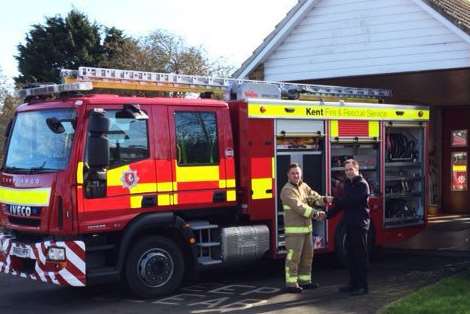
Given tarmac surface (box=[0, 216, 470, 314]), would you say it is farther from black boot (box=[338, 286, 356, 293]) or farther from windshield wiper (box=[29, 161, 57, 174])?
windshield wiper (box=[29, 161, 57, 174])

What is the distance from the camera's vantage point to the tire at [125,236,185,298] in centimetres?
829

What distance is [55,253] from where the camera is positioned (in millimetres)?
7801

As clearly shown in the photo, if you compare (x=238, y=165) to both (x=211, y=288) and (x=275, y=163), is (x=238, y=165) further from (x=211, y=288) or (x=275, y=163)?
(x=211, y=288)

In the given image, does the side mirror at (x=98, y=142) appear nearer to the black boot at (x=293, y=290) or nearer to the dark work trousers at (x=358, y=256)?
the black boot at (x=293, y=290)

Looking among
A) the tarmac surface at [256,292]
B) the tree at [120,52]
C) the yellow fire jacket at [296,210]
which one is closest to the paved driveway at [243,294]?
the tarmac surface at [256,292]

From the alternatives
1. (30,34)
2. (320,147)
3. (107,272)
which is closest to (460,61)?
(320,147)

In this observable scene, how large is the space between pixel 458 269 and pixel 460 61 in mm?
3771

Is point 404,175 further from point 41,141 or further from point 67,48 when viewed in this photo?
point 67,48

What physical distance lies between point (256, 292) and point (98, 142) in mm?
2944

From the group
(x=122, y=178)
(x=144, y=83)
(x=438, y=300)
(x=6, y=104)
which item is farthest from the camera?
(x=6, y=104)

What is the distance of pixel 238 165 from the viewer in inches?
366

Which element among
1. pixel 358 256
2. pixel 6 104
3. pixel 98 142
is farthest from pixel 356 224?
pixel 6 104

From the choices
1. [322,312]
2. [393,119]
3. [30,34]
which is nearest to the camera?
[322,312]

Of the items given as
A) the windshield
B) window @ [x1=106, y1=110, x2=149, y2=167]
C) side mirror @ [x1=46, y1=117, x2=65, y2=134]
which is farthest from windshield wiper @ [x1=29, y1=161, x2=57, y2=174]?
window @ [x1=106, y1=110, x2=149, y2=167]
